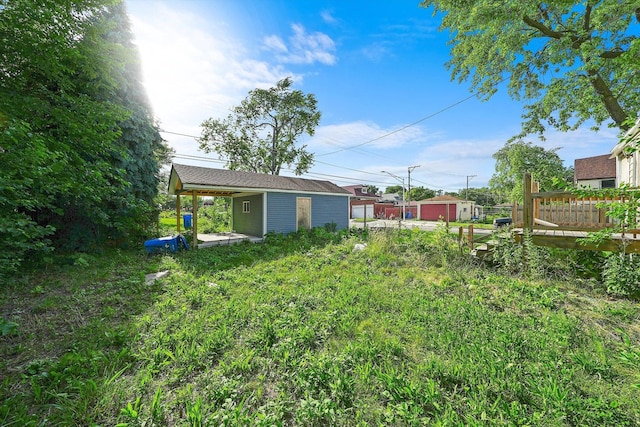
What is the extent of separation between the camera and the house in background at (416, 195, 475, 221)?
30547 mm

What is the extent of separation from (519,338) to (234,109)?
24.7 m

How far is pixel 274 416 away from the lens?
6.24 ft

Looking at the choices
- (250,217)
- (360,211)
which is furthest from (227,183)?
(360,211)

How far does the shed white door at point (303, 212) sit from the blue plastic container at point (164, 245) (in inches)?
210

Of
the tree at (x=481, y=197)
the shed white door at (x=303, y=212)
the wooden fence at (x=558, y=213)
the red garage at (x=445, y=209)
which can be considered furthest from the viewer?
the tree at (x=481, y=197)

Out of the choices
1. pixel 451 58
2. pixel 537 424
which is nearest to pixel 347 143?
pixel 451 58

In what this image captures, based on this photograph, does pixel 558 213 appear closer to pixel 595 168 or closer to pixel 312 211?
pixel 312 211

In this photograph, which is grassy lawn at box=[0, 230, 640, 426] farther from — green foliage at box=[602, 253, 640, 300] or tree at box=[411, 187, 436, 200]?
tree at box=[411, 187, 436, 200]

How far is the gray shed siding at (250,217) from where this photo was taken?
11727 millimetres

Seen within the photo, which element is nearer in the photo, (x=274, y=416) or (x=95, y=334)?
(x=274, y=416)

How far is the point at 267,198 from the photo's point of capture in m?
11.5

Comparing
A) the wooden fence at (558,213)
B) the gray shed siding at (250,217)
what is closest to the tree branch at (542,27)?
the wooden fence at (558,213)

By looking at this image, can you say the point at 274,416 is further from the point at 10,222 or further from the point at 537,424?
the point at 10,222

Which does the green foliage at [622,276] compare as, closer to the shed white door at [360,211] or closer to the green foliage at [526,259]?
the green foliage at [526,259]
